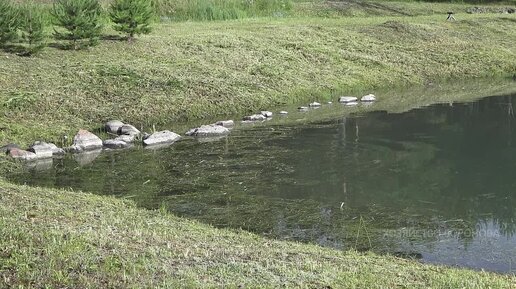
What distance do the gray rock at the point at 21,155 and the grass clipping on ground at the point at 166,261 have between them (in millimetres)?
5447

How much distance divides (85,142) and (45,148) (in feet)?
3.52

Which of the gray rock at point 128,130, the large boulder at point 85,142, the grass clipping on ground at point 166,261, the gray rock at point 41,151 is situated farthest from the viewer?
the gray rock at point 128,130

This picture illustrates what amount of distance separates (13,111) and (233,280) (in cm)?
1221

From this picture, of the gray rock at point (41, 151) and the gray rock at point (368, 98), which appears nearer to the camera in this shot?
the gray rock at point (41, 151)

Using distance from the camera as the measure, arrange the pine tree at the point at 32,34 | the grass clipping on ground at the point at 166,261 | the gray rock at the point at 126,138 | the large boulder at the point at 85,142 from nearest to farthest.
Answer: the grass clipping on ground at the point at 166,261, the large boulder at the point at 85,142, the gray rock at the point at 126,138, the pine tree at the point at 32,34

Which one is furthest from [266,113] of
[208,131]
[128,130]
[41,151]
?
[41,151]

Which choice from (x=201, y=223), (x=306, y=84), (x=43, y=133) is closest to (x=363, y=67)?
(x=306, y=84)

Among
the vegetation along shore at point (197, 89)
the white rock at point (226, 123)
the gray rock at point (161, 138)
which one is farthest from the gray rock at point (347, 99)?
the gray rock at point (161, 138)

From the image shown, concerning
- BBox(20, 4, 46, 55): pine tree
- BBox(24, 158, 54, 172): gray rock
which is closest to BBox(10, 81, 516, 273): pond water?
BBox(24, 158, 54, 172): gray rock

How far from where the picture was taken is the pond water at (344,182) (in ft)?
31.9

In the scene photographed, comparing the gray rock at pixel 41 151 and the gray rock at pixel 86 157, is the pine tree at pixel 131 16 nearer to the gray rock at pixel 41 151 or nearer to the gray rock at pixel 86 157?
the gray rock at pixel 86 157

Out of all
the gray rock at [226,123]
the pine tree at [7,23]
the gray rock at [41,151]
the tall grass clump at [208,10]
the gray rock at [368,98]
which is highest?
the pine tree at [7,23]

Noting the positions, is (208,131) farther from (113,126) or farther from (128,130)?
(113,126)

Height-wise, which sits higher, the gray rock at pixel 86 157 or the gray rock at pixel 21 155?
the gray rock at pixel 21 155
